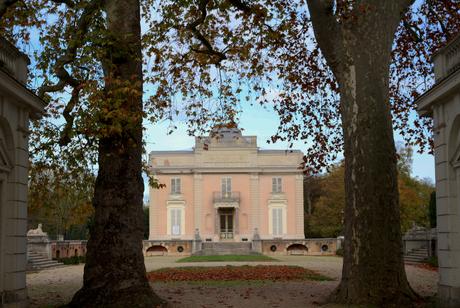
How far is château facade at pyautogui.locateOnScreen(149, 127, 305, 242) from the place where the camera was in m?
50.4

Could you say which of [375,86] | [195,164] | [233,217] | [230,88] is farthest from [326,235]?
[375,86]

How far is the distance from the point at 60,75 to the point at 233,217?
40.3 metres

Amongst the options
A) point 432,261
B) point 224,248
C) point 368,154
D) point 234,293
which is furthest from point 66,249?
point 368,154

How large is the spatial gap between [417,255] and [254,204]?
78.2 feet

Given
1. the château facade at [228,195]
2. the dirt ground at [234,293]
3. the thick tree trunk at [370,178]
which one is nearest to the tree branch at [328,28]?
the thick tree trunk at [370,178]

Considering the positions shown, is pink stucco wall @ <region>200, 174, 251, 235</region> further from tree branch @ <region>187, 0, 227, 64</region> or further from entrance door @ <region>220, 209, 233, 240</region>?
tree branch @ <region>187, 0, 227, 64</region>

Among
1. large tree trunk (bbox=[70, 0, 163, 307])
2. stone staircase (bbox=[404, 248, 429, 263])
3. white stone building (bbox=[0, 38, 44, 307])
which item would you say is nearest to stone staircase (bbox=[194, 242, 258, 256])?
stone staircase (bbox=[404, 248, 429, 263])

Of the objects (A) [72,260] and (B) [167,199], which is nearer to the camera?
(A) [72,260]

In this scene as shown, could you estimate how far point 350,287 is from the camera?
10484mm

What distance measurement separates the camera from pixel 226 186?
5112cm

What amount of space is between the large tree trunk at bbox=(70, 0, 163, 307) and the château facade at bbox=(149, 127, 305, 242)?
39085mm

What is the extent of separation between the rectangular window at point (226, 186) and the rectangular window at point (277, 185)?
3.83 m

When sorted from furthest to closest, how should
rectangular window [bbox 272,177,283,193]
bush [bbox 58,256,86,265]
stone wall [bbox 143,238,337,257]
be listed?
rectangular window [bbox 272,177,283,193]
stone wall [bbox 143,238,337,257]
bush [bbox 58,256,86,265]

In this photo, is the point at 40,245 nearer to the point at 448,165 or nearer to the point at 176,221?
the point at 176,221
